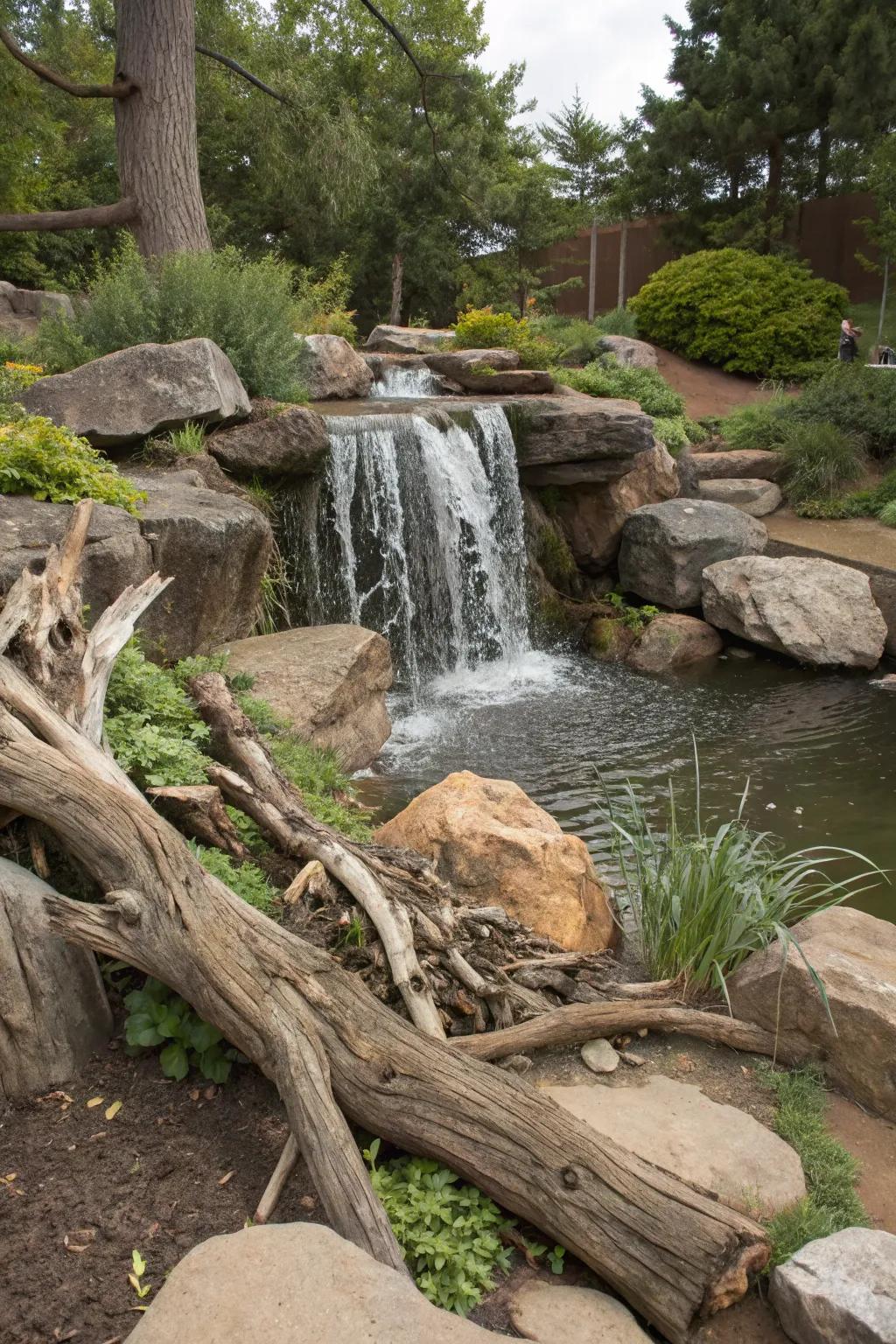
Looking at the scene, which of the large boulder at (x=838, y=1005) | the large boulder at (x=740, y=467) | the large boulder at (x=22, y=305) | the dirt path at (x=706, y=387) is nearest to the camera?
the large boulder at (x=838, y=1005)

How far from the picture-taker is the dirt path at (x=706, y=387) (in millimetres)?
16078

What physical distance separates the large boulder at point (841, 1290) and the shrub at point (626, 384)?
11927 millimetres

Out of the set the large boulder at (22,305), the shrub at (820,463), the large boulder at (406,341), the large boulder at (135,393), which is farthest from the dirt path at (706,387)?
the large boulder at (135,393)

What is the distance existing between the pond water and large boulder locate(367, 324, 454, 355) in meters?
6.46

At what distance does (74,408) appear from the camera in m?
6.74

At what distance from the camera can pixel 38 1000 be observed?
271 cm

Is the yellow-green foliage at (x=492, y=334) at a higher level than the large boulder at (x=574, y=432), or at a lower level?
higher

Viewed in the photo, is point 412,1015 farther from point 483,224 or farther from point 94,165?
point 94,165

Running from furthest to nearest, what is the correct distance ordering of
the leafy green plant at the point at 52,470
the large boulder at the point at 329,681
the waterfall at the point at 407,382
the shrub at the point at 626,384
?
the shrub at the point at 626,384 < the waterfall at the point at 407,382 < the large boulder at the point at 329,681 < the leafy green plant at the point at 52,470

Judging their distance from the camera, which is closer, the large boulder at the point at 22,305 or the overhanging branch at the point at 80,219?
the overhanging branch at the point at 80,219

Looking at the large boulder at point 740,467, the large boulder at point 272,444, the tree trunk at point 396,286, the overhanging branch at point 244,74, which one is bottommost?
the large boulder at point 740,467

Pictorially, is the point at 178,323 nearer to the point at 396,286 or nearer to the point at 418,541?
the point at 418,541

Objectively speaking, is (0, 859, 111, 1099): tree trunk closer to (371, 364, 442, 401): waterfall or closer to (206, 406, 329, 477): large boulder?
(206, 406, 329, 477): large boulder

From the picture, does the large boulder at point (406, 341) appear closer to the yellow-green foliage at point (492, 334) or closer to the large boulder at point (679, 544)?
the yellow-green foliage at point (492, 334)
